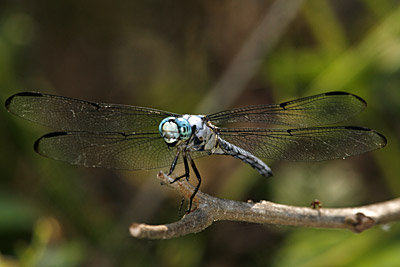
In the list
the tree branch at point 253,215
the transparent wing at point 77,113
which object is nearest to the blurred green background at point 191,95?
the transparent wing at point 77,113

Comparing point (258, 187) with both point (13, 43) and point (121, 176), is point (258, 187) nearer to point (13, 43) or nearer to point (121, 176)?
point (121, 176)

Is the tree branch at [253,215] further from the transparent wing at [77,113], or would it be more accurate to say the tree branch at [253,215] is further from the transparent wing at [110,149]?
the transparent wing at [77,113]

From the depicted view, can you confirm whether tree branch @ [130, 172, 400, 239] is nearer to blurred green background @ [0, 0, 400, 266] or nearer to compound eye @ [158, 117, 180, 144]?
compound eye @ [158, 117, 180, 144]

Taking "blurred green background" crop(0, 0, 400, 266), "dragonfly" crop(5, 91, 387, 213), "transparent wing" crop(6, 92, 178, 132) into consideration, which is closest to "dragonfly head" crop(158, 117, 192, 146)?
"dragonfly" crop(5, 91, 387, 213)

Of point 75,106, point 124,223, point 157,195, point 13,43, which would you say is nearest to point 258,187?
point 157,195

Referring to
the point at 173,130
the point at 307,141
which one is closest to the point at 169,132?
the point at 173,130

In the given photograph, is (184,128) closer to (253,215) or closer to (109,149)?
(109,149)

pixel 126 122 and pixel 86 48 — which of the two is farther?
pixel 86 48
